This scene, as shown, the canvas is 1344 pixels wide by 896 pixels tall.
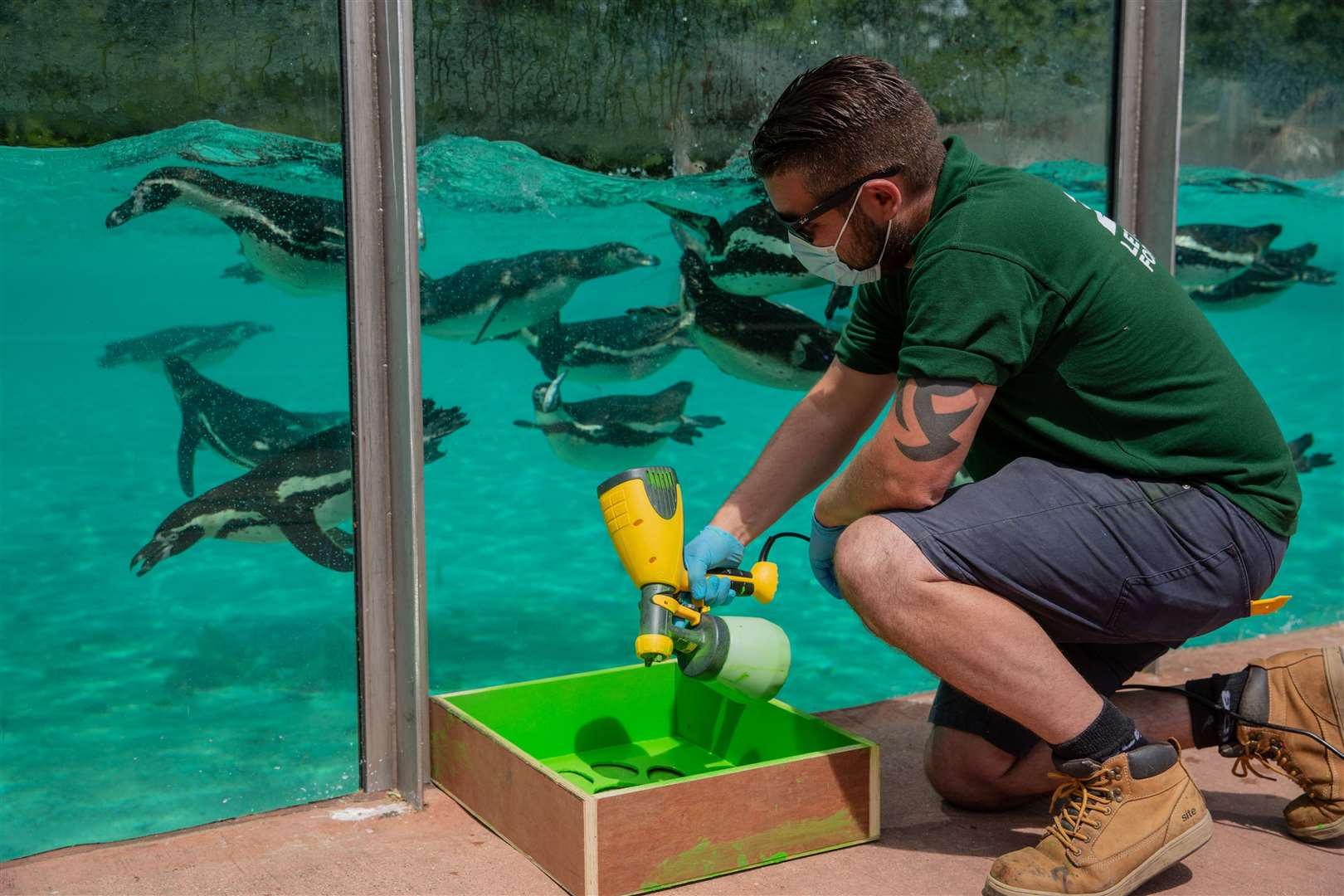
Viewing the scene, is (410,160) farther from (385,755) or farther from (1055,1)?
(1055,1)

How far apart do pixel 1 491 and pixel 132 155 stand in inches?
25.6

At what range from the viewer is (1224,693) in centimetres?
261

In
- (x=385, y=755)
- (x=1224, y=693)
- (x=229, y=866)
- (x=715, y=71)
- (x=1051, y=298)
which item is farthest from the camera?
(x=715, y=71)

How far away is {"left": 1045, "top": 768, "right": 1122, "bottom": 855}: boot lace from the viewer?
2.28 metres

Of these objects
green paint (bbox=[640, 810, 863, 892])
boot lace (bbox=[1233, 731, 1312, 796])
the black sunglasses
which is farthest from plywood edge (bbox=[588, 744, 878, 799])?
the black sunglasses

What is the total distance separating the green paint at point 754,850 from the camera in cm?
234

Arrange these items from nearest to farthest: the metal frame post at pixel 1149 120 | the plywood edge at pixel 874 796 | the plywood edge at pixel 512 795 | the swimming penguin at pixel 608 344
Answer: the plywood edge at pixel 512 795 → the plywood edge at pixel 874 796 → the swimming penguin at pixel 608 344 → the metal frame post at pixel 1149 120

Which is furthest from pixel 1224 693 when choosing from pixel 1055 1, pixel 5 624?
pixel 5 624

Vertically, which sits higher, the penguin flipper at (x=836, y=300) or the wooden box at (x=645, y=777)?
the penguin flipper at (x=836, y=300)

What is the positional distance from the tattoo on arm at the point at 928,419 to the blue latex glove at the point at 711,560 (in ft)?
1.50

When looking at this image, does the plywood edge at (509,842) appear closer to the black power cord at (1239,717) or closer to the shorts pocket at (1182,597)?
the shorts pocket at (1182,597)

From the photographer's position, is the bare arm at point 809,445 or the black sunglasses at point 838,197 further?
the bare arm at point 809,445

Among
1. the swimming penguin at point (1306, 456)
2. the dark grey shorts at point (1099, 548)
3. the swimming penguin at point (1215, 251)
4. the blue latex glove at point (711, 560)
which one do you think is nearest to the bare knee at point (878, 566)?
the dark grey shorts at point (1099, 548)

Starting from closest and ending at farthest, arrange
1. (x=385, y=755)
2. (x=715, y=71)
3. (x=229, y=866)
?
(x=229, y=866)
(x=385, y=755)
(x=715, y=71)
